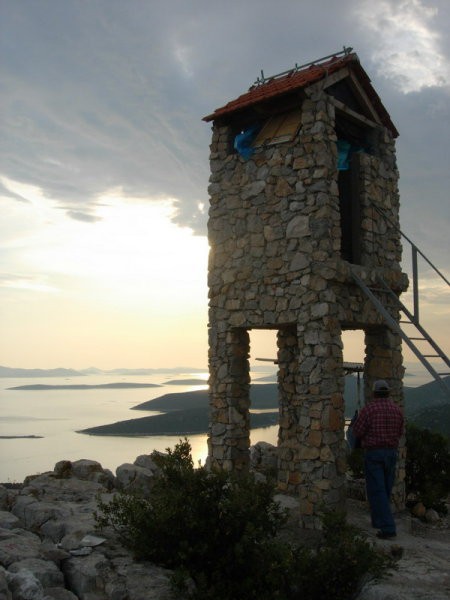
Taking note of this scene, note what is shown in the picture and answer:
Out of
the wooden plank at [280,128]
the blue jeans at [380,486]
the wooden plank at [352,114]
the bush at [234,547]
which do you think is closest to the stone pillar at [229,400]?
the blue jeans at [380,486]

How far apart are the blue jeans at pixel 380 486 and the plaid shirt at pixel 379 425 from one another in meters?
0.13

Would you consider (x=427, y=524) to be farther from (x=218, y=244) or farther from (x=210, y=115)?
(x=210, y=115)

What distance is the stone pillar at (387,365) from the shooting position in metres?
10.2

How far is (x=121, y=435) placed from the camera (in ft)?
208

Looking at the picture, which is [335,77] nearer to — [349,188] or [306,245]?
[349,188]

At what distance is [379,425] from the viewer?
27.2ft

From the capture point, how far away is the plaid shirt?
8.27 m

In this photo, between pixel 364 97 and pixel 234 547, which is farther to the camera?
pixel 364 97

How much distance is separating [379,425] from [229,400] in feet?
8.57

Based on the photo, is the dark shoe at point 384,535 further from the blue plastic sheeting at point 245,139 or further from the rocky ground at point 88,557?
the blue plastic sheeting at point 245,139

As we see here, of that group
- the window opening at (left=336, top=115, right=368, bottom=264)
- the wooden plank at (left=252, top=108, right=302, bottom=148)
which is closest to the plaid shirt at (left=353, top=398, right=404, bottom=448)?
the window opening at (left=336, top=115, right=368, bottom=264)

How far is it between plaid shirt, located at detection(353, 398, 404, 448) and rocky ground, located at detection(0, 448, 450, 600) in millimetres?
1315

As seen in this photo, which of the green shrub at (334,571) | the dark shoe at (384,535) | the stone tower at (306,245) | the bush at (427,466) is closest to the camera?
the green shrub at (334,571)

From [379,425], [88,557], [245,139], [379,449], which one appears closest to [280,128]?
[245,139]
